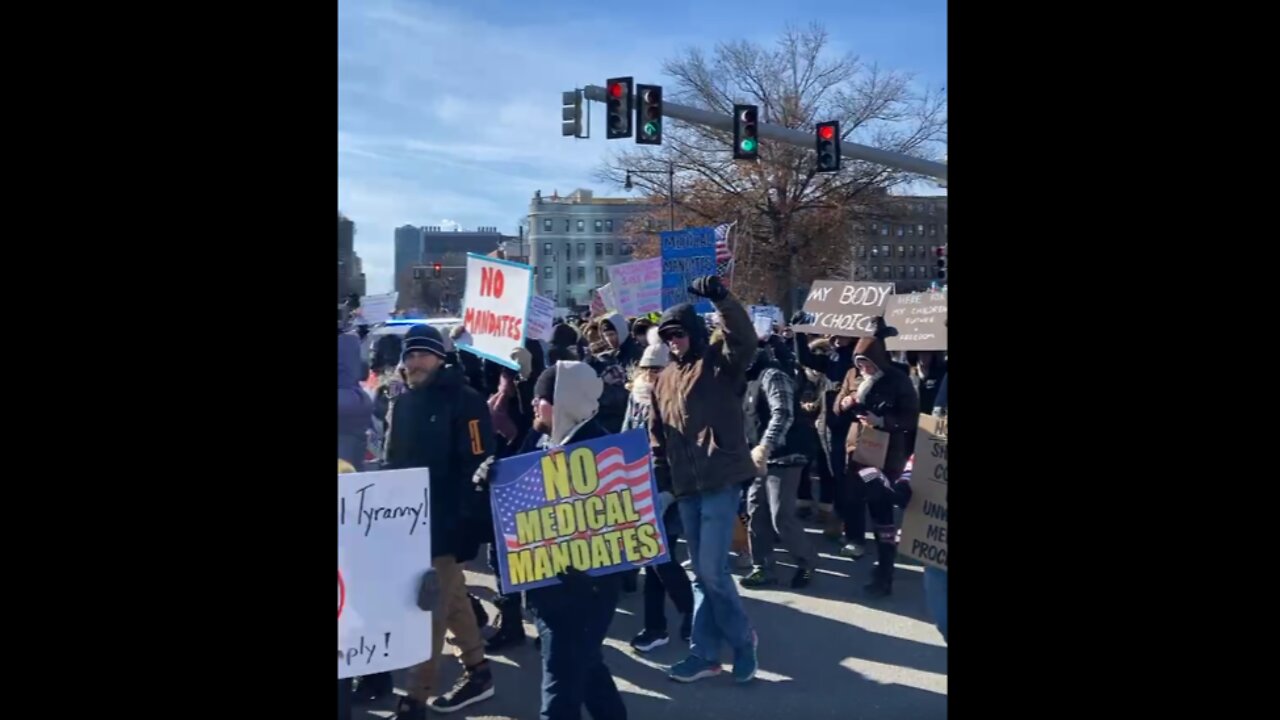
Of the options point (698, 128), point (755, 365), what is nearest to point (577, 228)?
point (698, 128)

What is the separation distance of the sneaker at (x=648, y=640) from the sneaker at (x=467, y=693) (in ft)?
3.49

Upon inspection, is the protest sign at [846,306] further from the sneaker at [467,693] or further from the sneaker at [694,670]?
the sneaker at [467,693]

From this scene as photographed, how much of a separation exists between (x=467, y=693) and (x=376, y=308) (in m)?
7.92

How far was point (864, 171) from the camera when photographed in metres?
31.9

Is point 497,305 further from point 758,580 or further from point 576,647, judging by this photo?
point 758,580

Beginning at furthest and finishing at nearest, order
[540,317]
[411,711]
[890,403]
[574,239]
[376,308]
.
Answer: [574,239]
[376,308]
[540,317]
[890,403]
[411,711]

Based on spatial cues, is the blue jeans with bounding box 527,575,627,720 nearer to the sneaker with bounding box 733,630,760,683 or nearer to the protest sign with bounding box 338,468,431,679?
the protest sign with bounding box 338,468,431,679

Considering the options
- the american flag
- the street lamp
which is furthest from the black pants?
the street lamp

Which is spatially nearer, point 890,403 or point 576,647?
point 576,647

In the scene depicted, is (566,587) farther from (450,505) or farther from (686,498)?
(686,498)

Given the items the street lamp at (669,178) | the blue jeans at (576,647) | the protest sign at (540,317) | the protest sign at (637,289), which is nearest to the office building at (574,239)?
the street lamp at (669,178)

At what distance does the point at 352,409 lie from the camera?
5.96 metres

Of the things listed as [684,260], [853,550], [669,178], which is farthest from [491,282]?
[669,178]
